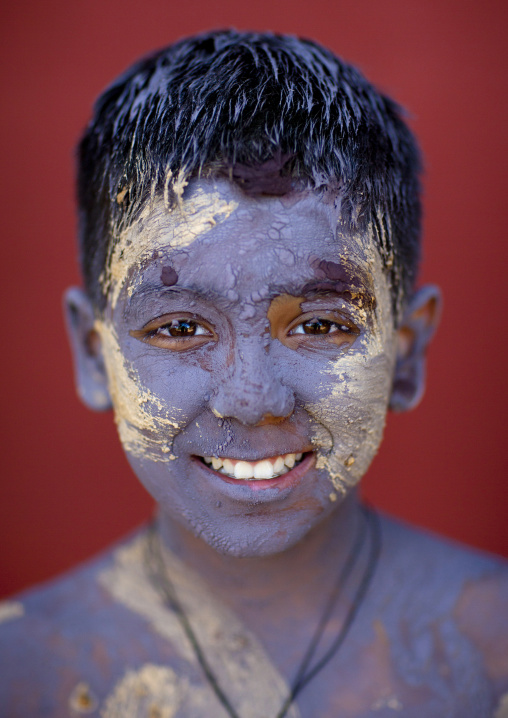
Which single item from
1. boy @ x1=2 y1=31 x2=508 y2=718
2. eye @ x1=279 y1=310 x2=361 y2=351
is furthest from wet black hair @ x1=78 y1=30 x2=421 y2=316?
eye @ x1=279 y1=310 x2=361 y2=351

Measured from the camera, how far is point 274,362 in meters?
1.13

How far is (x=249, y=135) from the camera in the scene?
113cm

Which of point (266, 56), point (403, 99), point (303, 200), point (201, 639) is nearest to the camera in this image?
point (303, 200)

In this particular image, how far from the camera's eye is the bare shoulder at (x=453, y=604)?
143 cm

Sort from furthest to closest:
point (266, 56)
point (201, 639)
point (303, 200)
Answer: point (201, 639)
point (266, 56)
point (303, 200)

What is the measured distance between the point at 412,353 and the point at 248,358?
1.84 feet

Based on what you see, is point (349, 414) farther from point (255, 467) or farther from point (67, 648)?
point (67, 648)

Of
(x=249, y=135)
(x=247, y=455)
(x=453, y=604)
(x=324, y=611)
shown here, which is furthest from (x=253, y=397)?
(x=453, y=604)

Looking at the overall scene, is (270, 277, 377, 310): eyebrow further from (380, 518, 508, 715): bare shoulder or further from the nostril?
(380, 518, 508, 715): bare shoulder

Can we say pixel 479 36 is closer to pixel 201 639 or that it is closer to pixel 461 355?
pixel 461 355

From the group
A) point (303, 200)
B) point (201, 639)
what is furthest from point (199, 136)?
point (201, 639)

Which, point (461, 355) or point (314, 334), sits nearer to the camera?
point (314, 334)

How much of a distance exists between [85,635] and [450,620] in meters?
0.87

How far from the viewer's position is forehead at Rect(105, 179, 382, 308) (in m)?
1.09
